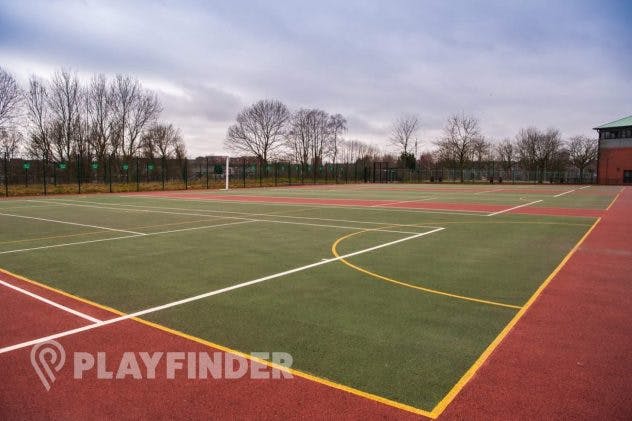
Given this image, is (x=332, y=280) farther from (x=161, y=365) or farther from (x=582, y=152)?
(x=582, y=152)

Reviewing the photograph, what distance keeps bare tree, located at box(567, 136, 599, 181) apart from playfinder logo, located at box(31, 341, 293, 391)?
98739 mm

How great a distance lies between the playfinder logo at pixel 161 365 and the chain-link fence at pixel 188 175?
33.3 metres

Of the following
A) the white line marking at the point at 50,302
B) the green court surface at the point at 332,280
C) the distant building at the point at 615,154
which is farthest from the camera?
the distant building at the point at 615,154

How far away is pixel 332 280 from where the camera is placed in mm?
7285

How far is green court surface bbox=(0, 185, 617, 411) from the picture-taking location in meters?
4.38

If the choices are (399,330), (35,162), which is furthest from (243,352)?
(35,162)

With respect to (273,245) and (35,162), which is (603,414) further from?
(35,162)

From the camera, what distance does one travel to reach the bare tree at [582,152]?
89375 millimetres

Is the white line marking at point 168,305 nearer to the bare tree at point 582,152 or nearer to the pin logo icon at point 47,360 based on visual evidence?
the pin logo icon at point 47,360

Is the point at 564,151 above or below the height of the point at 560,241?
above

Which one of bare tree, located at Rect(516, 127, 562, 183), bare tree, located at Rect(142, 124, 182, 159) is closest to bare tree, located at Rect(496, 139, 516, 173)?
bare tree, located at Rect(516, 127, 562, 183)

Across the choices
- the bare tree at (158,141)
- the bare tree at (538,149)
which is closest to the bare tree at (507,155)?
the bare tree at (538,149)

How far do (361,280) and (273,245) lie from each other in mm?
3812

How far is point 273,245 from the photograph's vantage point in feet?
35.0
